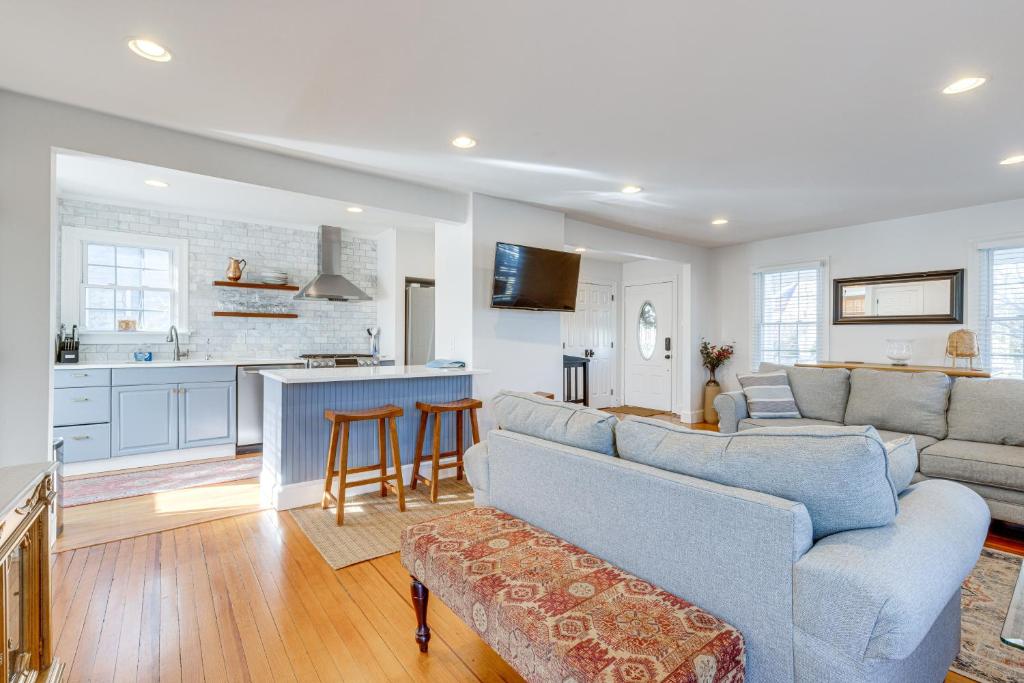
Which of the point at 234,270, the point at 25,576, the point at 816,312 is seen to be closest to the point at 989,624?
the point at 25,576

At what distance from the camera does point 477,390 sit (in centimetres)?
425

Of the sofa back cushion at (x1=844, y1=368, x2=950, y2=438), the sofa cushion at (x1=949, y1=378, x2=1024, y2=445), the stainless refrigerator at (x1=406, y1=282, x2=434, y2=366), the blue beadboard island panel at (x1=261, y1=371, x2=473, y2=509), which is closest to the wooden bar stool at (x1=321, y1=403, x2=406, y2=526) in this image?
the blue beadboard island panel at (x1=261, y1=371, x2=473, y2=509)

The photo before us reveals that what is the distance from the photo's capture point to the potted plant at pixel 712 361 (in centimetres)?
656

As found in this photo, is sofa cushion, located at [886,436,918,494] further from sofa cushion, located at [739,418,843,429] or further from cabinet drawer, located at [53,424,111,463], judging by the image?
cabinet drawer, located at [53,424,111,463]

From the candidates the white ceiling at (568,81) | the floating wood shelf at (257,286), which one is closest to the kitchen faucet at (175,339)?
the floating wood shelf at (257,286)

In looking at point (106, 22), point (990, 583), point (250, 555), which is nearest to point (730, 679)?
point (990, 583)

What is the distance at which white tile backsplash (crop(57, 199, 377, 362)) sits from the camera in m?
4.58

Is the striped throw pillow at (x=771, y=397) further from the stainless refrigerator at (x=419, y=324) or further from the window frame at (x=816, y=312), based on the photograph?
the stainless refrigerator at (x=419, y=324)

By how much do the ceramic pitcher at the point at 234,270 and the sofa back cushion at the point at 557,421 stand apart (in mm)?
3990

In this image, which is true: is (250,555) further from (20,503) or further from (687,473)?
(687,473)

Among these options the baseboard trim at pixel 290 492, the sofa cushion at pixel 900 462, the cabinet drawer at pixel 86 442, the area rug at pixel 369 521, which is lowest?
the area rug at pixel 369 521

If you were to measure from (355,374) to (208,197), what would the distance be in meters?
2.35

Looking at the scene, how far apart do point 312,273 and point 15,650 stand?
186 inches

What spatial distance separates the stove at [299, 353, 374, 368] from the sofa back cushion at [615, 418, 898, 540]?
13.6ft
